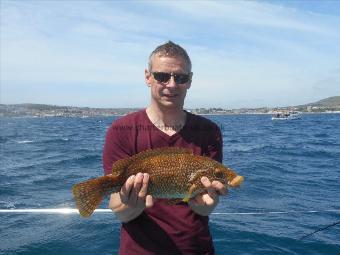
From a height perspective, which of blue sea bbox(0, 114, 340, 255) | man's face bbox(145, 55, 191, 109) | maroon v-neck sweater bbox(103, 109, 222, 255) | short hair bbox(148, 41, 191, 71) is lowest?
blue sea bbox(0, 114, 340, 255)

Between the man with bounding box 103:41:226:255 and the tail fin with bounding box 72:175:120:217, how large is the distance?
0.46ft

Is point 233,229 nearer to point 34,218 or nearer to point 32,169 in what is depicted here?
point 34,218

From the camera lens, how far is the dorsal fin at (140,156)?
3.85 m

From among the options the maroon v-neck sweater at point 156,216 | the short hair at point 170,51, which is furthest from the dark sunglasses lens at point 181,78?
the maroon v-neck sweater at point 156,216

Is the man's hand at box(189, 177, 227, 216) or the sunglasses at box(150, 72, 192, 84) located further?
the sunglasses at box(150, 72, 192, 84)

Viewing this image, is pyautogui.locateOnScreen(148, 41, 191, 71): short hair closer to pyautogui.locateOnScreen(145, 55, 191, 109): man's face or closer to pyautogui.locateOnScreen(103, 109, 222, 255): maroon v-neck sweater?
pyautogui.locateOnScreen(145, 55, 191, 109): man's face

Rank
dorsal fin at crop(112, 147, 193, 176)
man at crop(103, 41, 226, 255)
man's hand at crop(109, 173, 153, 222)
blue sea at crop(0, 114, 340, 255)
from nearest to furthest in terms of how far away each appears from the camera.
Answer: man's hand at crop(109, 173, 153, 222) → dorsal fin at crop(112, 147, 193, 176) → man at crop(103, 41, 226, 255) → blue sea at crop(0, 114, 340, 255)

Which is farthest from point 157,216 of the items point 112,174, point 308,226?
point 308,226

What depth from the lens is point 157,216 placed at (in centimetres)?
403

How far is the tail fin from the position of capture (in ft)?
12.5

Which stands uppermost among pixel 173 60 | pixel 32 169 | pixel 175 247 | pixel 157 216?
pixel 173 60

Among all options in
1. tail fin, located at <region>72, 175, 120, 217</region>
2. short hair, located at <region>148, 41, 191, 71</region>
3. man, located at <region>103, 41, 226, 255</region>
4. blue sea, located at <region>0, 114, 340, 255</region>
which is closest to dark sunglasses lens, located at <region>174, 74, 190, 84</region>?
man, located at <region>103, 41, 226, 255</region>

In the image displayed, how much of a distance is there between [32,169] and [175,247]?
18458 mm

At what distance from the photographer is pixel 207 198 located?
3.96m
